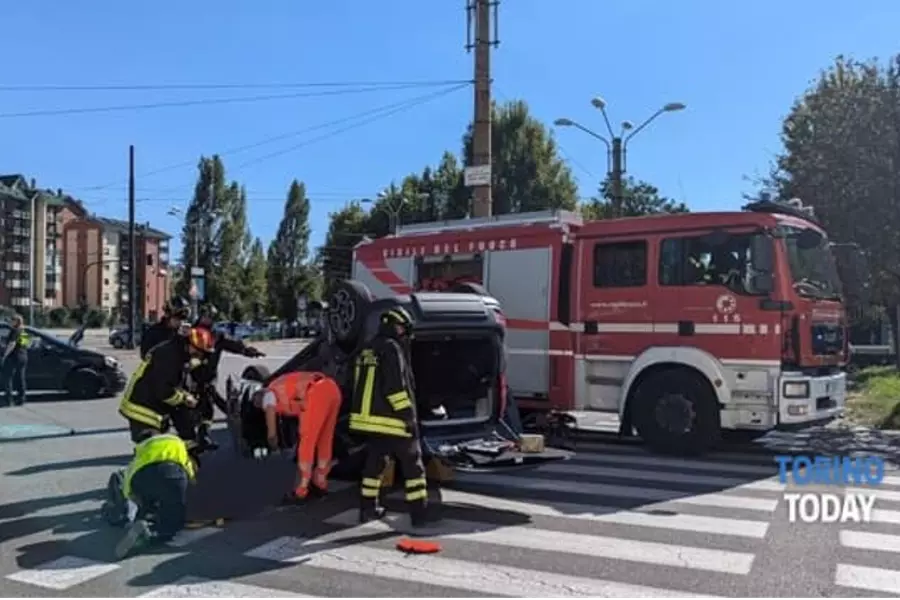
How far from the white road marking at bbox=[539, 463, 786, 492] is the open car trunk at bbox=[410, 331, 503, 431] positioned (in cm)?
137

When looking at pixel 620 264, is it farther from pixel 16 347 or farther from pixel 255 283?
pixel 255 283

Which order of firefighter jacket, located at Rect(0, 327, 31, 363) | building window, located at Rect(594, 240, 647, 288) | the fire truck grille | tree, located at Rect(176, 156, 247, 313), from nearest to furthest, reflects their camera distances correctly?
the fire truck grille, building window, located at Rect(594, 240, 647, 288), firefighter jacket, located at Rect(0, 327, 31, 363), tree, located at Rect(176, 156, 247, 313)

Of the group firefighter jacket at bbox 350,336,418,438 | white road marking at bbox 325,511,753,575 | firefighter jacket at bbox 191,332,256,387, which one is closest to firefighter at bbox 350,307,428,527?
firefighter jacket at bbox 350,336,418,438

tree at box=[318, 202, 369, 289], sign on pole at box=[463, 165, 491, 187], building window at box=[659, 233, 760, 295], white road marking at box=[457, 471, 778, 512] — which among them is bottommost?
white road marking at box=[457, 471, 778, 512]

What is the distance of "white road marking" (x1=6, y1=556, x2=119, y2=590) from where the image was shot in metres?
5.48

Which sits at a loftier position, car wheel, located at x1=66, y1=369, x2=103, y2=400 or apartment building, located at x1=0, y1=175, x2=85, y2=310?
apartment building, located at x1=0, y1=175, x2=85, y2=310

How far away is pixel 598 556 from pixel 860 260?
6.80 meters

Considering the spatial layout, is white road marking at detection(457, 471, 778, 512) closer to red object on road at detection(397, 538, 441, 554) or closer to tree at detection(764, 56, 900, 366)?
red object on road at detection(397, 538, 441, 554)

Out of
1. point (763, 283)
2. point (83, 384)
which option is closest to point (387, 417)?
point (763, 283)

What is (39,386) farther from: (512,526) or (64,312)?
(64,312)

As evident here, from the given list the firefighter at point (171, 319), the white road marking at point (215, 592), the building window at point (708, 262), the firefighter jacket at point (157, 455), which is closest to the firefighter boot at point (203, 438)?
the firefighter at point (171, 319)

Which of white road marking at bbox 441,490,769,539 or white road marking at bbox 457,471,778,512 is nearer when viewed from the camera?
white road marking at bbox 441,490,769,539

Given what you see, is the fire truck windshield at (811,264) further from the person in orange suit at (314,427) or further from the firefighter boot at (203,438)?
the firefighter boot at (203,438)

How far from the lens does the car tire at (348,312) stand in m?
8.03
